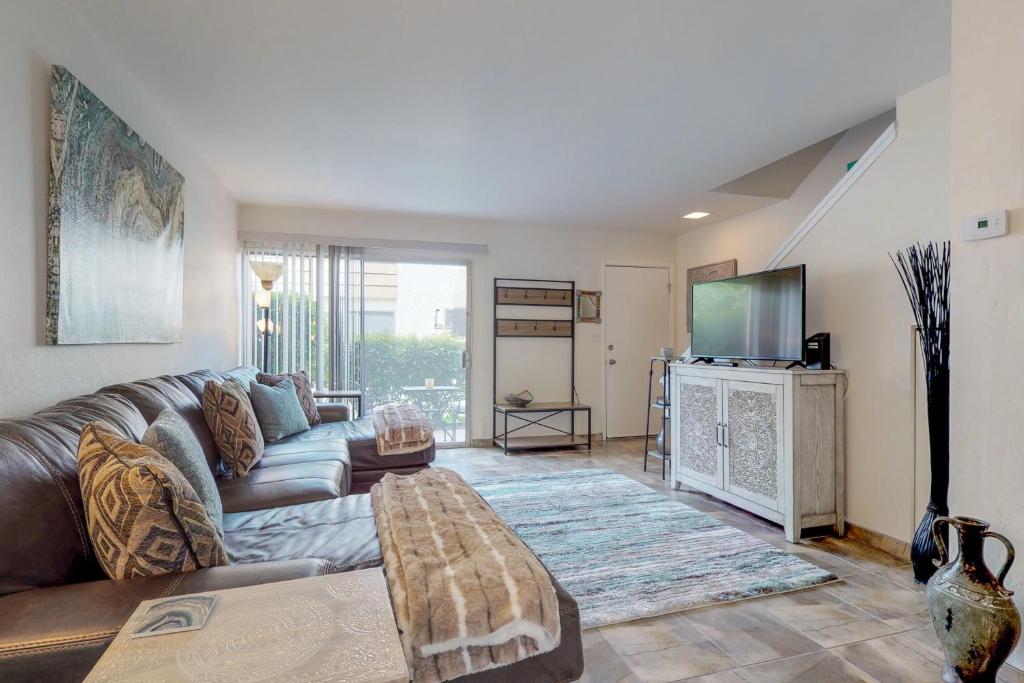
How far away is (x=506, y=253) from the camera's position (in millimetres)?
5457

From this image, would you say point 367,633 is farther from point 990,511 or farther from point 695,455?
point 695,455

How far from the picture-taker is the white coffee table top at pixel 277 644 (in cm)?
70

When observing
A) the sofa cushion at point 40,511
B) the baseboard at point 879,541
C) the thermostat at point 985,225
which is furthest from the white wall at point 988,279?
the sofa cushion at point 40,511

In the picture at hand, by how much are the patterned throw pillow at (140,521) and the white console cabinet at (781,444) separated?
2.82 m

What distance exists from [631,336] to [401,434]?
10.8 feet

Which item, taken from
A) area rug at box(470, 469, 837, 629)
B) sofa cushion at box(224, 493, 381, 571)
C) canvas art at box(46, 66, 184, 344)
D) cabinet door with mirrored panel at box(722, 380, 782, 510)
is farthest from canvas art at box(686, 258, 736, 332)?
canvas art at box(46, 66, 184, 344)

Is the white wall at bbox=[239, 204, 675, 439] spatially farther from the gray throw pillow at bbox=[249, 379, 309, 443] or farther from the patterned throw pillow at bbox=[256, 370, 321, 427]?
the gray throw pillow at bbox=[249, 379, 309, 443]

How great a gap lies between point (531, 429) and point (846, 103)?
12.9 ft

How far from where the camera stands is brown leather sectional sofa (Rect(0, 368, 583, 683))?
91cm

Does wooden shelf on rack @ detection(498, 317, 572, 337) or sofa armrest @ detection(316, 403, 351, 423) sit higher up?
wooden shelf on rack @ detection(498, 317, 572, 337)

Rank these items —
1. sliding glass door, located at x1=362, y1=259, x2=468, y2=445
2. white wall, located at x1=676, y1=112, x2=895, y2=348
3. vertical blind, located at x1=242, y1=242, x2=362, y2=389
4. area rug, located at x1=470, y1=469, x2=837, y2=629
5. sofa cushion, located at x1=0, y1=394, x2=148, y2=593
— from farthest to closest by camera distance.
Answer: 1. sliding glass door, located at x1=362, y1=259, x2=468, y2=445
2. vertical blind, located at x1=242, y1=242, x2=362, y2=389
3. white wall, located at x1=676, y1=112, x2=895, y2=348
4. area rug, located at x1=470, y1=469, x2=837, y2=629
5. sofa cushion, located at x1=0, y1=394, x2=148, y2=593

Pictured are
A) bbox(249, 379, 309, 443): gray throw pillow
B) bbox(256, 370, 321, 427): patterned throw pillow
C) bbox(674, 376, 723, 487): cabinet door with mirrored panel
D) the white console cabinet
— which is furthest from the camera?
bbox(256, 370, 321, 427): patterned throw pillow

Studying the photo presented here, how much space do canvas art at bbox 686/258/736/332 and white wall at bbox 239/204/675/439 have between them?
15.6 inches

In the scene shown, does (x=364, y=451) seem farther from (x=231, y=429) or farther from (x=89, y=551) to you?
(x=89, y=551)
